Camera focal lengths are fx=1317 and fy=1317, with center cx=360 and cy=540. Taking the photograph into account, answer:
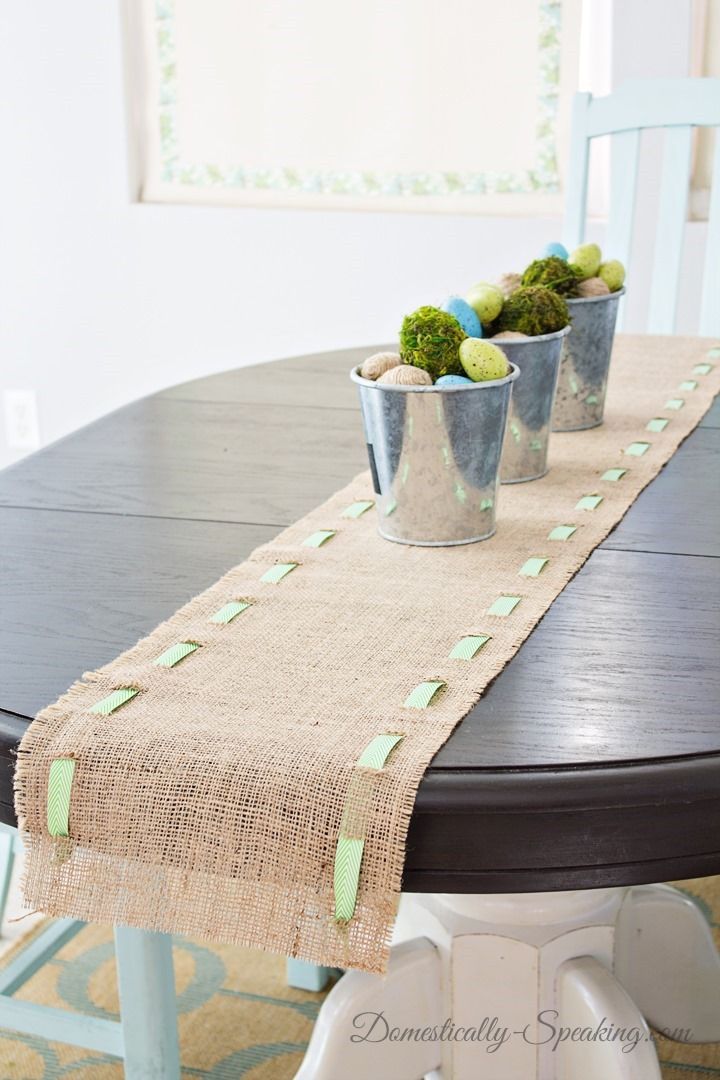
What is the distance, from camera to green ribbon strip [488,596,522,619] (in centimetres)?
82

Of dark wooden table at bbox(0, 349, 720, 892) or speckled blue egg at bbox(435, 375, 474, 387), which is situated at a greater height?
speckled blue egg at bbox(435, 375, 474, 387)

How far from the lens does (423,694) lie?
27.6 inches

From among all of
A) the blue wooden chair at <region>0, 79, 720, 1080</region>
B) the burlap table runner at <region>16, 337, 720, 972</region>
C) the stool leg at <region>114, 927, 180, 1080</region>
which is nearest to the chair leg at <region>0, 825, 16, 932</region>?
the blue wooden chair at <region>0, 79, 720, 1080</region>

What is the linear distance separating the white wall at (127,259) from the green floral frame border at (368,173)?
0.21 feet

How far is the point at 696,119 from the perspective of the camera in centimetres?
180

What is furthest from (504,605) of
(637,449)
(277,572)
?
(637,449)

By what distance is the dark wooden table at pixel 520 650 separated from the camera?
63cm

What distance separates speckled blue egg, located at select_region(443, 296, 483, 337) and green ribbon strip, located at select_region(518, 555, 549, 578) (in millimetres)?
202

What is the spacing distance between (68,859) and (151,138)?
7.93ft

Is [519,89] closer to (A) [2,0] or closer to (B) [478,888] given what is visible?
(A) [2,0]

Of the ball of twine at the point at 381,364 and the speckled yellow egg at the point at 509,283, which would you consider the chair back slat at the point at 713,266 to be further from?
the ball of twine at the point at 381,364

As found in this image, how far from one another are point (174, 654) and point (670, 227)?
4.34 ft

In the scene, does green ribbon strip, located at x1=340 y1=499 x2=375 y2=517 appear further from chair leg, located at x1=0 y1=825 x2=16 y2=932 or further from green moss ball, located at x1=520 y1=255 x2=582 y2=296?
chair leg, located at x1=0 y1=825 x2=16 y2=932

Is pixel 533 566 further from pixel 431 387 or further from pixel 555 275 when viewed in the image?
pixel 555 275
